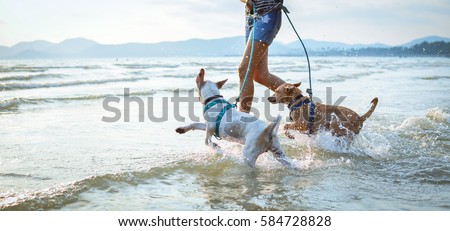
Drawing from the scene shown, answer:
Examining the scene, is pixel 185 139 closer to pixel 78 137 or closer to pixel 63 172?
pixel 78 137

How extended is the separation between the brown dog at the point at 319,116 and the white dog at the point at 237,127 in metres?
0.94

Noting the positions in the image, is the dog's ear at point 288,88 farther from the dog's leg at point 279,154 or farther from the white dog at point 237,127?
the dog's leg at point 279,154

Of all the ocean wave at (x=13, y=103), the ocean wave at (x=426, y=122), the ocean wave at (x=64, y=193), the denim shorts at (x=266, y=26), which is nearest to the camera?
the ocean wave at (x=64, y=193)

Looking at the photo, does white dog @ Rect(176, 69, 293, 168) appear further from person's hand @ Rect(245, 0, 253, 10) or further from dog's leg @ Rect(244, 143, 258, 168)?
person's hand @ Rect(245, 0, 253, 10)

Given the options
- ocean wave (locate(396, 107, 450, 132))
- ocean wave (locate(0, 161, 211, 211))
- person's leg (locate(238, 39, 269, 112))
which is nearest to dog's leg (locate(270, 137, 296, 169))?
ocean wave (locate(0, 161, 211, 211))

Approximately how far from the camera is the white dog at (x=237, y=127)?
4.34m

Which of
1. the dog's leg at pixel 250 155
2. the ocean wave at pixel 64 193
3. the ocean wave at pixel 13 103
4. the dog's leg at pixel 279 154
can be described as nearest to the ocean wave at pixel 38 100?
the ocean wave at pixel 13 103

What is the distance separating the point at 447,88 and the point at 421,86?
810 millimetres

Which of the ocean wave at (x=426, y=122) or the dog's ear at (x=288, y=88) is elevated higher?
the dog's ear at (x=288, y=88)

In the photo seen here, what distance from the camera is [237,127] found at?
4.64 metres

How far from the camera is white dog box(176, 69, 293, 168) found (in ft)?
14.3

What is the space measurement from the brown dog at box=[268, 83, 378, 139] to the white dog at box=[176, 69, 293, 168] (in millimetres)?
943
